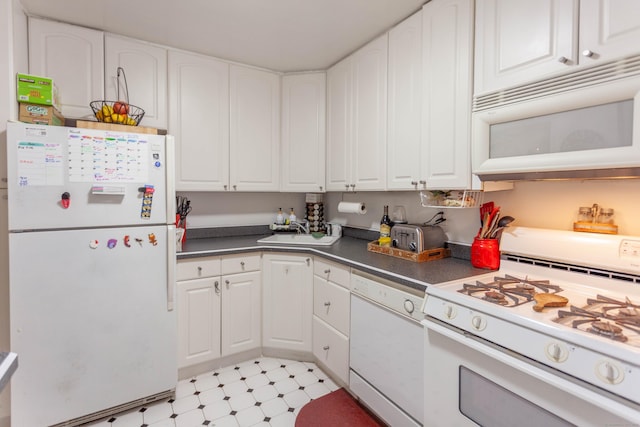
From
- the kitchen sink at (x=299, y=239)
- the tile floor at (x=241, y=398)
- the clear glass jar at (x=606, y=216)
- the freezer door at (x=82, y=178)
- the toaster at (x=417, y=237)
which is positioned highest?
the freezer door at (x=82, y=178)

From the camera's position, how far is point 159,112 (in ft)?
7.51

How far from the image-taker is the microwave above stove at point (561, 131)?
1.08 meters

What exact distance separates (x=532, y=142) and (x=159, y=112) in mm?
2322

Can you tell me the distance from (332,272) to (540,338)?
125 centimetres

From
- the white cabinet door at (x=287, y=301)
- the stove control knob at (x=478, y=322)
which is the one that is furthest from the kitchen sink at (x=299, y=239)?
the stove control knob at (x=478, y=322)

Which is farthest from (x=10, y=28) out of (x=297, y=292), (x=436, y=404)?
(x=436, y=404)

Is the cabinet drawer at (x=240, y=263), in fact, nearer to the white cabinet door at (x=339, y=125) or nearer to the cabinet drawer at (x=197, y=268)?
the cabinet drawer at (x=197, y=268)

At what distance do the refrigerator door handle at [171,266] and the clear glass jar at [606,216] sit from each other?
2.15 meters

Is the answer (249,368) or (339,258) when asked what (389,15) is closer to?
(339,258)

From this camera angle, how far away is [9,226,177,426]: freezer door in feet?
5.13

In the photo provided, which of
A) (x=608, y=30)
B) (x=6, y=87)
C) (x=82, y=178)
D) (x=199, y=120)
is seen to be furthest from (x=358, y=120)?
(x=6, y=87)

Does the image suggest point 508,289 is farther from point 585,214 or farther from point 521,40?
point 521,40

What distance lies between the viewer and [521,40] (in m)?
1.35

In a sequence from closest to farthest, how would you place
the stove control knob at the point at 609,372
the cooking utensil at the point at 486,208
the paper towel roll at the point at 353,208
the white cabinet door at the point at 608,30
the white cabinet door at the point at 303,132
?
the stove control knob at the point at 609,372 < the white cabinet door at the point at 608,30 < the cooking utensil at the point at 486,208 < the paper towel roll at the point at 353,208 < the white cabinet door at the point at 303,132
